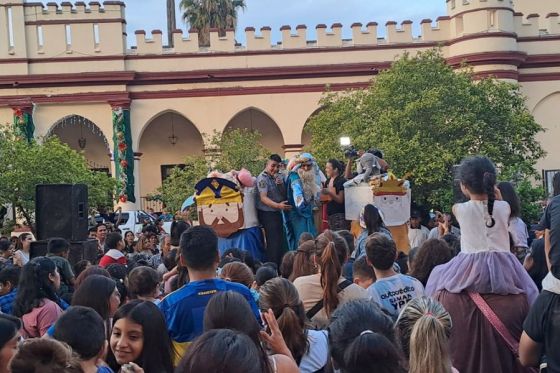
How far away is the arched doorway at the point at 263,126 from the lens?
30750mm

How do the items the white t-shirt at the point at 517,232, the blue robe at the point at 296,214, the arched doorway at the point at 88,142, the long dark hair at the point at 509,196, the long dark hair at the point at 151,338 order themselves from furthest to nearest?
the arched doorway at the point at 88,142, the blue robe at the point at 296,214, the white t-shirt at the point at 517,232, the long dark hair at the point at 509,196, the long dark hair at the point at 151,338

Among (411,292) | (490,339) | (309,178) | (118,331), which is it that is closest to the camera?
(118,331)

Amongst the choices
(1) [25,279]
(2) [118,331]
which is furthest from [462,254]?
(1) [25,279]

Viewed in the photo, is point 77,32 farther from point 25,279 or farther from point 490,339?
point 490,339

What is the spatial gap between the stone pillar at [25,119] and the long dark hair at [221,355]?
1055 inches

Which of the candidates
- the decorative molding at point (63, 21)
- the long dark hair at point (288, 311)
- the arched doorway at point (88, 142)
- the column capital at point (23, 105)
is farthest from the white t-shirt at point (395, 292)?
the arched doorway at point (88, 142)

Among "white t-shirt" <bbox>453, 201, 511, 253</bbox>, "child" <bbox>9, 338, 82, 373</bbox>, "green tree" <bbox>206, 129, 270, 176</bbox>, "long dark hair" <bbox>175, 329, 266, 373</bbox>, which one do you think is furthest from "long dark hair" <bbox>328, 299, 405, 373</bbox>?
"green tree" <bbox>206, 129, 270, 176</bbox>

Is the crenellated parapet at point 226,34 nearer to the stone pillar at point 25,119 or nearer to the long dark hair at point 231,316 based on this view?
the stone pillar at point 25,119

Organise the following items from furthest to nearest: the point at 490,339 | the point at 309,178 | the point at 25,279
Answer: the point at 309,178
the point at 25,279
the point at 490,339

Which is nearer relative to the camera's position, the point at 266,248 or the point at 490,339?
the point at 490,339

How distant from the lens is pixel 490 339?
4402 mm

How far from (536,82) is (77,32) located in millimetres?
17177

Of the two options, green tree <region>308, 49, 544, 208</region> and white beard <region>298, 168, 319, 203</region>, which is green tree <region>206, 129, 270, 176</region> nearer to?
green tree <region>308, 49, 544, 208</region>

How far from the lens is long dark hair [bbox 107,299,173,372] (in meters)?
3.80
